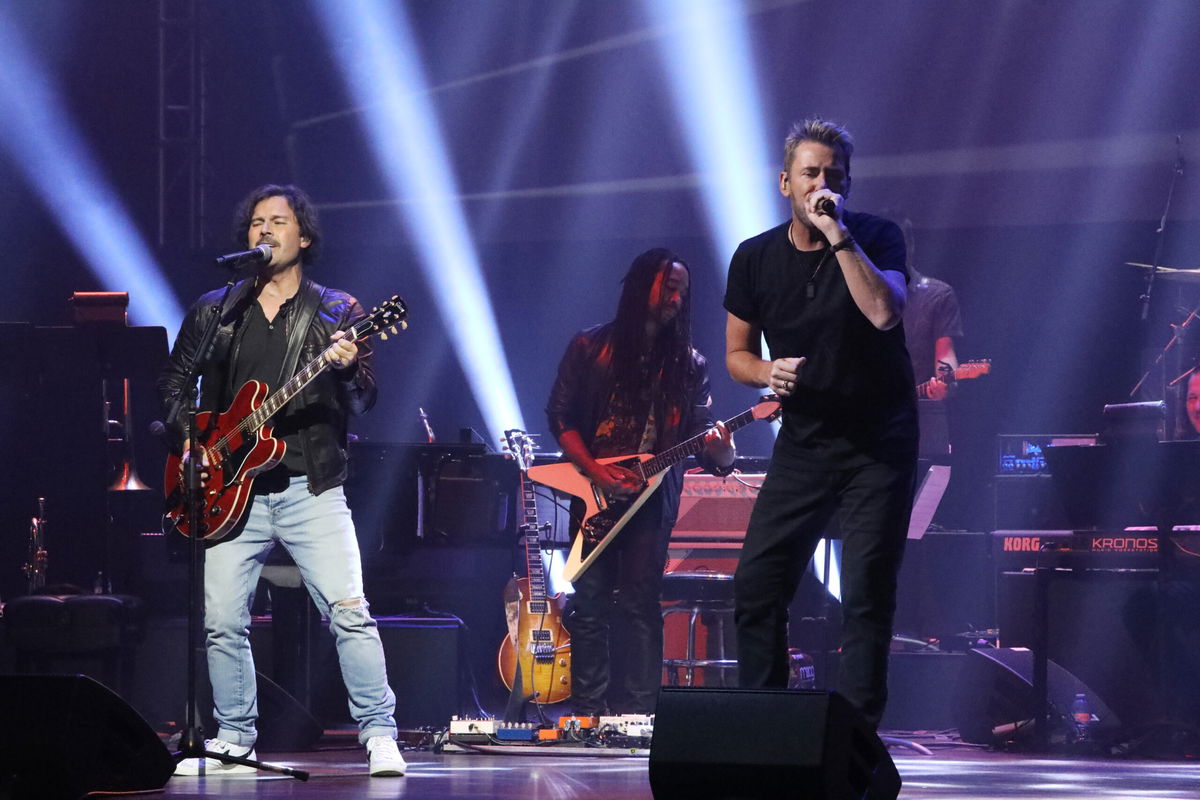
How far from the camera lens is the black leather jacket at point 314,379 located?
519 cm

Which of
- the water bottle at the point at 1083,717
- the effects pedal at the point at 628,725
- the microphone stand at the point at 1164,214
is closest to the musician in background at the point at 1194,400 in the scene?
the microphone stand at the point at 1164,214

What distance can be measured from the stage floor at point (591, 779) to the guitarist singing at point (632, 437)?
2.03 feet

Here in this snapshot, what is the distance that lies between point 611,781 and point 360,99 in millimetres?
6034

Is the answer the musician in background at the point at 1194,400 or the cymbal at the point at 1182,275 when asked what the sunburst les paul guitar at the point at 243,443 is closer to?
the musician in background at the point at 1194,400

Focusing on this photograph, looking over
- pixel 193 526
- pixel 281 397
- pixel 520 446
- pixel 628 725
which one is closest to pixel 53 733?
pixel 193 526

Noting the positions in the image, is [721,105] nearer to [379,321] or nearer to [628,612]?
[628,612]

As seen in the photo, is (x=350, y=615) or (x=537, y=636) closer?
(x=350, y=615)

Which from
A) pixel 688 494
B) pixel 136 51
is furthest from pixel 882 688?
pixel 136 51

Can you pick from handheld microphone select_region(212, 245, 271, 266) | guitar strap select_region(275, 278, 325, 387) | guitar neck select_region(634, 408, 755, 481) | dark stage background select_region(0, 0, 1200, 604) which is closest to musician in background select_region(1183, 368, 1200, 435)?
dark stage background select_region(0, 0, 1200, 604)

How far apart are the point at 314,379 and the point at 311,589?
73cm

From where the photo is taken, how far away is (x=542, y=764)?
576cm

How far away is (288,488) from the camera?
5.23m

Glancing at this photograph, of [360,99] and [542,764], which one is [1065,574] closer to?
[542,764]

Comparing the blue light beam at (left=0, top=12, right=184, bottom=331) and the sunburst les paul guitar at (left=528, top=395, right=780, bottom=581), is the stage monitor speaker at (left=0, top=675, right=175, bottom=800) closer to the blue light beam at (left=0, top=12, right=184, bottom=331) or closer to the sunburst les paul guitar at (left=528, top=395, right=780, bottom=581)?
the sunburst les paul guitar at (left=528, top=395, right=780, bottom=581)
